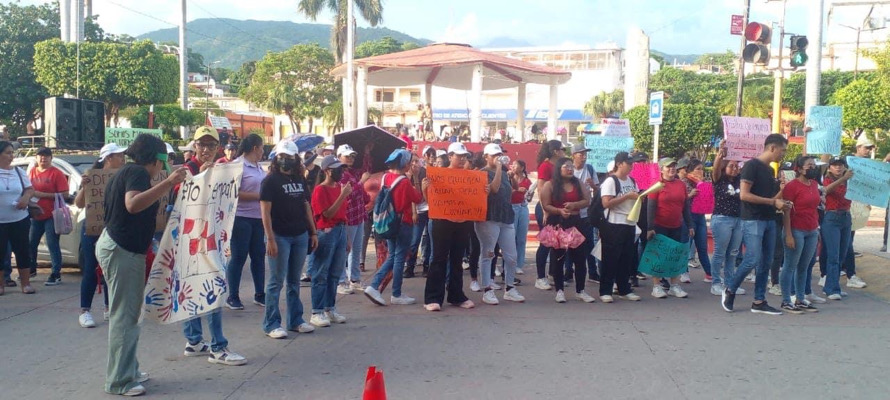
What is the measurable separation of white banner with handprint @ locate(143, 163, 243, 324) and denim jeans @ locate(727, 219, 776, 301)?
212 inches

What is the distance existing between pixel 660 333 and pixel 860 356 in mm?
1717

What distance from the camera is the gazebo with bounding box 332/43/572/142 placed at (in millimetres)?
22422

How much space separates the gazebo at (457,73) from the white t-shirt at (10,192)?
536 inches

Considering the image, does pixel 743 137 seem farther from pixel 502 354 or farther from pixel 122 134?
pixel 122 134

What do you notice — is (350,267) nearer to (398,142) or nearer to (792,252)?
(398,142)

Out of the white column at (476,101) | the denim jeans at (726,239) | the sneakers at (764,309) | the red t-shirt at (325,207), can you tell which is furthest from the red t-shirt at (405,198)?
the white column at (476,101)

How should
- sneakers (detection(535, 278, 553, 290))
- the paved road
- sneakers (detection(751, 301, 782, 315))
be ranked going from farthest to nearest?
sneakers (detection(535, 278, 553, 290)) → sneakers (detection(751, 301, 782, 315)) → the paved road

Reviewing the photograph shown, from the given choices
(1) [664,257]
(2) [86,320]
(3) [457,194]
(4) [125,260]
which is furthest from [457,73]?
(4) [125,260]

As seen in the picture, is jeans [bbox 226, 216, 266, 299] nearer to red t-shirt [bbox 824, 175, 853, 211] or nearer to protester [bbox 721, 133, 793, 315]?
protester [bbox 721, 133, 793, 315]

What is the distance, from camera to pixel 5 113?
42812 mm

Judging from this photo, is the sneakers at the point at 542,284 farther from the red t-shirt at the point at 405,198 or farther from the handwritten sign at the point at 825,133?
the handwritten sign at the point at 825,133

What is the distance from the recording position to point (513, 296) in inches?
362

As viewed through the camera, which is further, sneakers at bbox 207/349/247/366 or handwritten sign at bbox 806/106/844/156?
handwritten sign at bbox 806/106/844/156

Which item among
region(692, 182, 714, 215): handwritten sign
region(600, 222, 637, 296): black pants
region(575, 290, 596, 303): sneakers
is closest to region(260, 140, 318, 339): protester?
region(575, 290, 596, 303): sneakers
